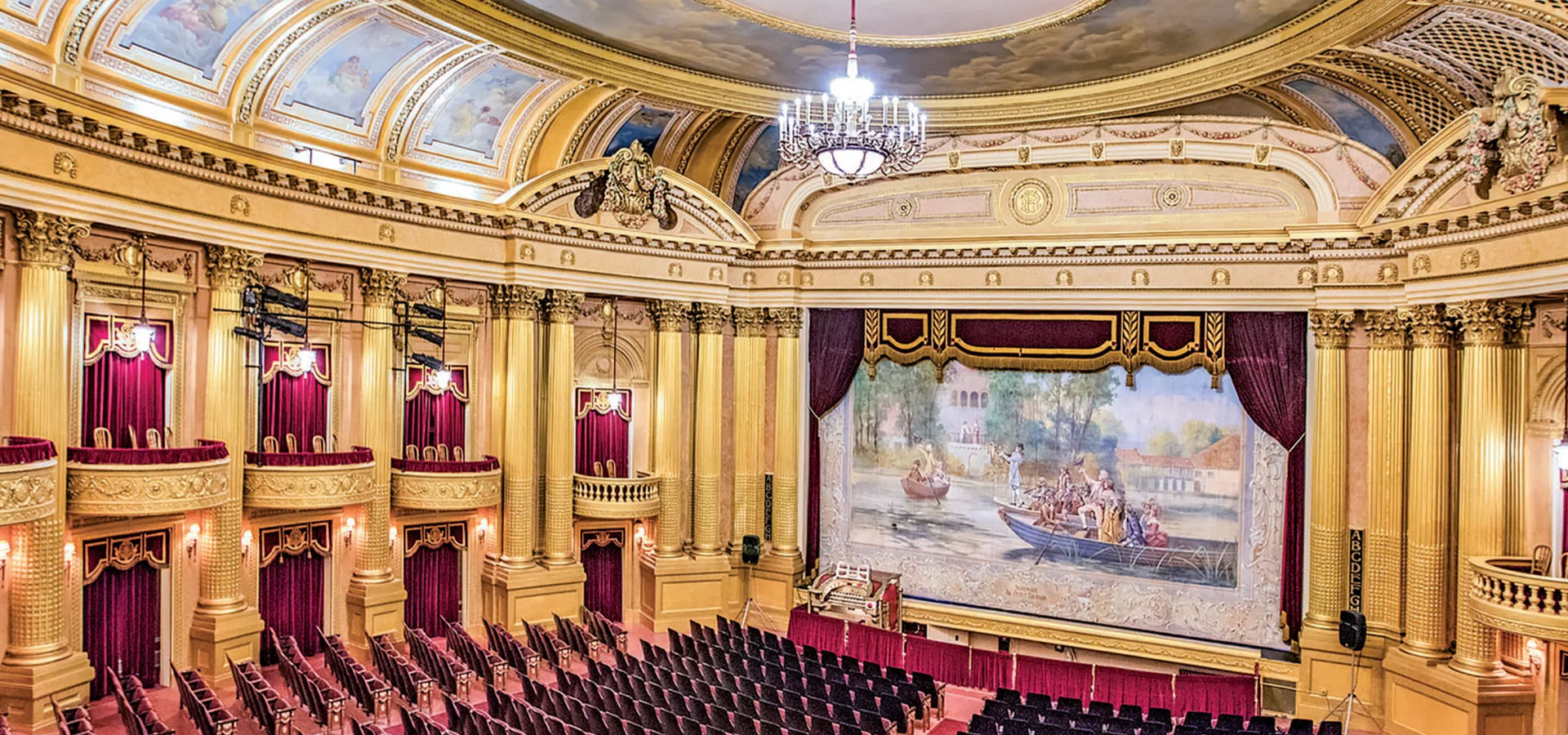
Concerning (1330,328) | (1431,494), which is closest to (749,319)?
(1330,328)

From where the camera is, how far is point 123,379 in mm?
12031

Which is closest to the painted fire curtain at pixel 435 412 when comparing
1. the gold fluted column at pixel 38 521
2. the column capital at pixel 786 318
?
the gold fluted column at pixel 38 521

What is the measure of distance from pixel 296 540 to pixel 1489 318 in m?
15.4

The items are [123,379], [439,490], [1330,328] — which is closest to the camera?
[123,379]

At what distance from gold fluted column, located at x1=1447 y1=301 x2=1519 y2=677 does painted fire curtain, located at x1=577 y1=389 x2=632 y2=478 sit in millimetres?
12103

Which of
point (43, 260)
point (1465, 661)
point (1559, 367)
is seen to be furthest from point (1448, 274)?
point (43, 260)

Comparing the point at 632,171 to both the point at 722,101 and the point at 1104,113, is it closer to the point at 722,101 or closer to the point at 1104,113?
the point at 722,101

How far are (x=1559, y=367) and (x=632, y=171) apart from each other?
12707 millimetres

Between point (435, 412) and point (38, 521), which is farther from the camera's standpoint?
point (435, 412)

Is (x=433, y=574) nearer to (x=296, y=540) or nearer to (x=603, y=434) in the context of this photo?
(x=296, y=540)

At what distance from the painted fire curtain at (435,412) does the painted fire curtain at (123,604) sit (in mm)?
3603

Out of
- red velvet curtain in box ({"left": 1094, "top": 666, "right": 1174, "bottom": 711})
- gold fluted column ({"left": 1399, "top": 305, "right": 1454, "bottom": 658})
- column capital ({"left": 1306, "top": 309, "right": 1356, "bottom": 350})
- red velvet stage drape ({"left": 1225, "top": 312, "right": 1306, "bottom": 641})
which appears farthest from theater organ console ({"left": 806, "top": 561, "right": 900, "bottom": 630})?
column capital ({"left": 1306, "top": 309, "right": 1356, "bottom": 350})

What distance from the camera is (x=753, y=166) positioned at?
1777 centimetres

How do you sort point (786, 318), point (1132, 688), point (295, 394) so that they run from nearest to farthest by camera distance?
point (1132, 688) → point (295, 394) → point (786, 318)
